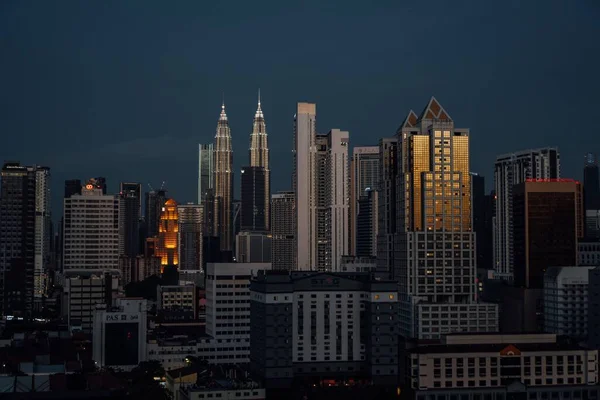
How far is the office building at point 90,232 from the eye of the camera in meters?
132

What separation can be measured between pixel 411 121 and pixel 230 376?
29684mm

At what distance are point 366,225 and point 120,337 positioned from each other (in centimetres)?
6569

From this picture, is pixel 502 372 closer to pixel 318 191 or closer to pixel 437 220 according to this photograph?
pixel 437 220

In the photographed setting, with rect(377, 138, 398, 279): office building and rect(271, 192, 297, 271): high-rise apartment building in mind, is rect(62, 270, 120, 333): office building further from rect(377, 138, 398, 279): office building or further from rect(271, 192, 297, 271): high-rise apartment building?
rect(271, 192, 297, 271): high-rise apartment building

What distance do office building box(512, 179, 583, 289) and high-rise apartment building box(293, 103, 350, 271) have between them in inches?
2124

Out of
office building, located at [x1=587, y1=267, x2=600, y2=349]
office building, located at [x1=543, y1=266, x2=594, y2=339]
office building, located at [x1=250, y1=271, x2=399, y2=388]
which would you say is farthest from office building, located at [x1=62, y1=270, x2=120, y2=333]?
office building, located at [x1=587, y1=267, x2=600, y2=349]

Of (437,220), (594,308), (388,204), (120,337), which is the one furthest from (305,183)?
(594,308)

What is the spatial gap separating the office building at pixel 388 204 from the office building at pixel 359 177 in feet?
178

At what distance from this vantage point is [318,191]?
155 meters

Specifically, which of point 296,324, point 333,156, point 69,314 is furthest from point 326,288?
point 333,156

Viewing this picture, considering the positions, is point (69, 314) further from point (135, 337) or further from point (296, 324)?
point (296, 324)

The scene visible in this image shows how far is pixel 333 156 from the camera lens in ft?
502

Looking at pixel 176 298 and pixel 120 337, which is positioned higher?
pixel 176 298

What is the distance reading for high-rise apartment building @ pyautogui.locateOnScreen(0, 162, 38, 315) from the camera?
430 ft
